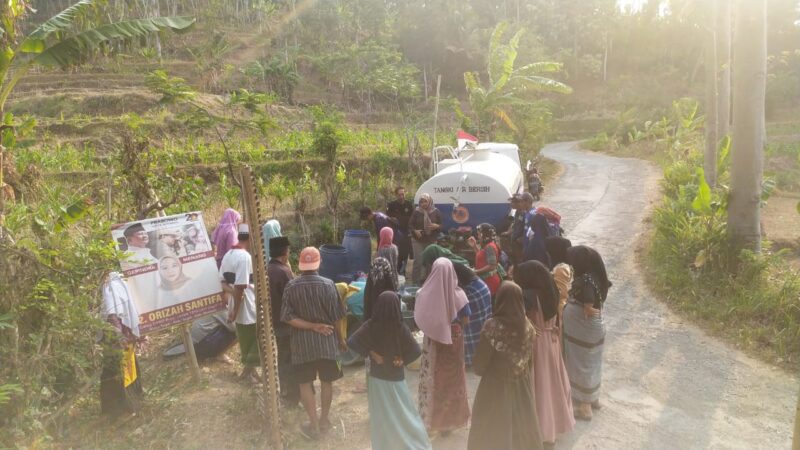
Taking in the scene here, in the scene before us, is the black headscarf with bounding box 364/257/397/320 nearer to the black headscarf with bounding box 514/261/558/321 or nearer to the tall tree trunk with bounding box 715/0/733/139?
the black headscarf with bounding box 514/261/558/321

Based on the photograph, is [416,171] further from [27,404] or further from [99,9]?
[27,404]

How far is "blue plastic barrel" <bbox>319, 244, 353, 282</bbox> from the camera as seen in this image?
6754mm

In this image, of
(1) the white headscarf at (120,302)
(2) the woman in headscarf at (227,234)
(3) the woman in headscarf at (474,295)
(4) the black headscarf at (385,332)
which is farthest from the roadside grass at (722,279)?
(1) the white headscarf at (120,302)

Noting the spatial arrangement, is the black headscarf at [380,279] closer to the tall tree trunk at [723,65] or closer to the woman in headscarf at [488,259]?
the woman in headscarf at [488,259]

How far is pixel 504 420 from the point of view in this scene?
11.5 ft

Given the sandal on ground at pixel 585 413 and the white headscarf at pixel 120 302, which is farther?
the sandal on ground at pixel 585 413

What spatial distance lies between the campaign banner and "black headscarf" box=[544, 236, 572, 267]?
10.6ft

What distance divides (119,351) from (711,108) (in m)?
11.6

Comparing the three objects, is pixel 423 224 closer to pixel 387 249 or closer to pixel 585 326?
pixel 387 249

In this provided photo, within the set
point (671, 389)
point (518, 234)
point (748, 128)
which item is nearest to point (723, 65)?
point (748, 128)

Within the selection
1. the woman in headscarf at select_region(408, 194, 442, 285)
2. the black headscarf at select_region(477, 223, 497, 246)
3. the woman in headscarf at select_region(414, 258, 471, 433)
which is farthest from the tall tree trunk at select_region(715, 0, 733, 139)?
the woman in headscarf at select_region(414, 258, 471, 433)

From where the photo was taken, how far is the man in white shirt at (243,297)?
15.6ft

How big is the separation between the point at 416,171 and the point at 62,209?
9.80m

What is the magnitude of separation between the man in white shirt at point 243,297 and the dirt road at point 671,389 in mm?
1600
